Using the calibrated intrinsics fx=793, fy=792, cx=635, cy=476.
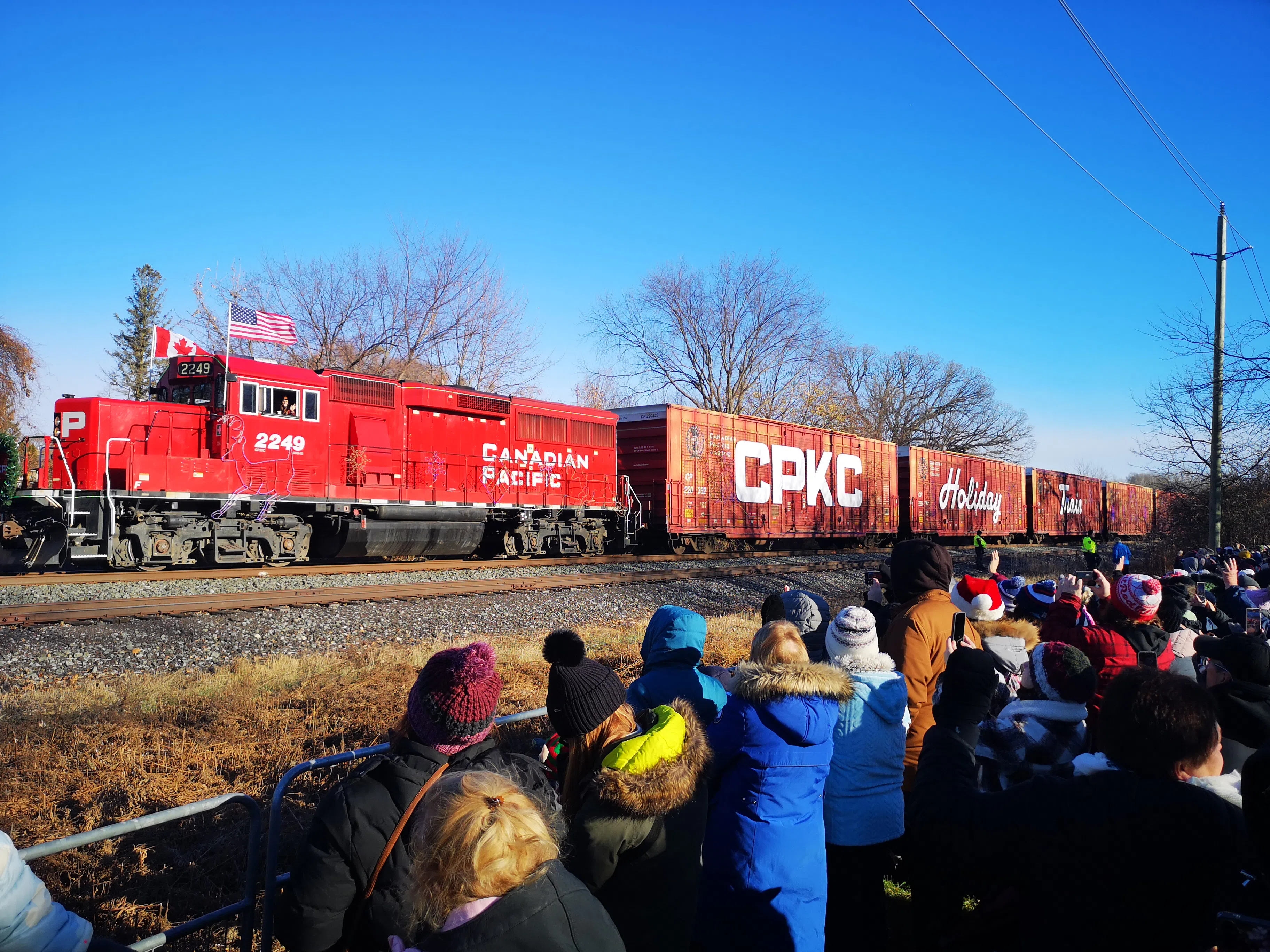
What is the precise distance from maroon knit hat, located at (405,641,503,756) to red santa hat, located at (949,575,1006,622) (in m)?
3.35

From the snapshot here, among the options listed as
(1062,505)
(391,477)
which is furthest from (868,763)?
(1062,505)

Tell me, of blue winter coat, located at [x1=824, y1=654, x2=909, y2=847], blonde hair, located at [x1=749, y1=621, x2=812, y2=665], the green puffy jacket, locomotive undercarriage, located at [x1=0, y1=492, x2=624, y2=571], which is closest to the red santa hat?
blue winter coat, located at [x1=824, y1=654, x2=909, y2=847]

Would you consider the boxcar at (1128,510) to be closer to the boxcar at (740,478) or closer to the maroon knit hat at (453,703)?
the boxcar at (740,478)

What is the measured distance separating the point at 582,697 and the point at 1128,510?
2076 inches

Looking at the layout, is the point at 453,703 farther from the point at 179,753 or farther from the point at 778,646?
the point at 179,753

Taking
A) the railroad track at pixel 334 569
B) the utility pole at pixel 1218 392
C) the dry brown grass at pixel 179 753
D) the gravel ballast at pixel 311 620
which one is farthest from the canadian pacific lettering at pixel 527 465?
the utility pole at pixel 1218 392

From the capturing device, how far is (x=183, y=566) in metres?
15.2

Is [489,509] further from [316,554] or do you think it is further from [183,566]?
[183,566]

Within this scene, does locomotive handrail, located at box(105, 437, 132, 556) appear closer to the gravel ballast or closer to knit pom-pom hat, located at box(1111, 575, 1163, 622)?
the gravel ballast

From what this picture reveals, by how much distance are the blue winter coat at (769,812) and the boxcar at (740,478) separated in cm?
1758

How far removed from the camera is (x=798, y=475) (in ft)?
81.5

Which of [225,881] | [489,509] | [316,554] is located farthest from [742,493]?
[225,881]

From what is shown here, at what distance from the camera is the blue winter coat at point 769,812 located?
2.91 metres

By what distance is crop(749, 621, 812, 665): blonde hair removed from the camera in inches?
130
